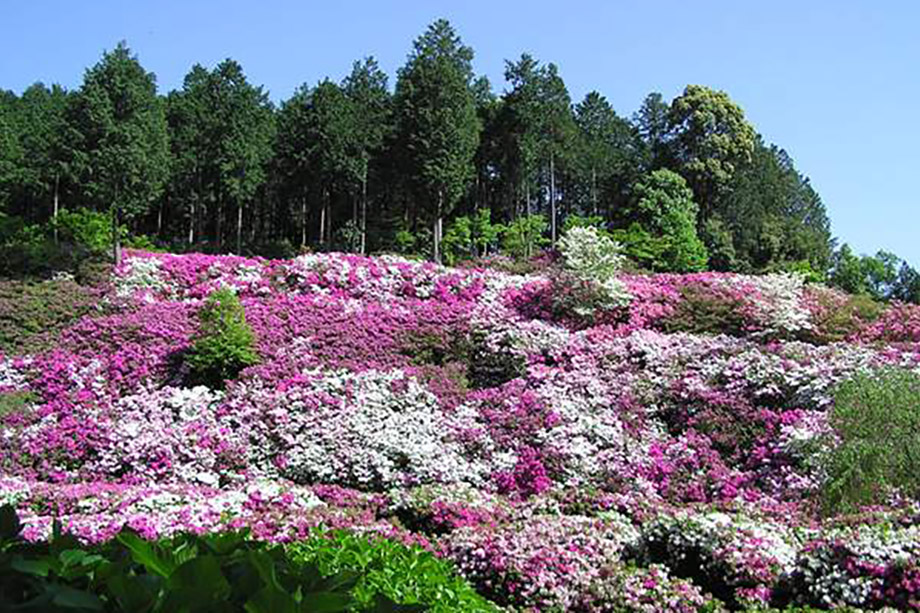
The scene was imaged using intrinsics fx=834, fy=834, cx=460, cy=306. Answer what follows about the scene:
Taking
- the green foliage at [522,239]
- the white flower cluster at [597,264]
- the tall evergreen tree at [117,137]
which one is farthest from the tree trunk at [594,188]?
the white flower cluster at [597,264]

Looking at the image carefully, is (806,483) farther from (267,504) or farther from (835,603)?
(267,504)

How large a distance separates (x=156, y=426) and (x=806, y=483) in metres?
7.94

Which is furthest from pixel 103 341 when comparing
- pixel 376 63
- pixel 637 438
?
pixel 376 63

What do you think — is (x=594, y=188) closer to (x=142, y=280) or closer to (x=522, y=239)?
(x=522, y=239)

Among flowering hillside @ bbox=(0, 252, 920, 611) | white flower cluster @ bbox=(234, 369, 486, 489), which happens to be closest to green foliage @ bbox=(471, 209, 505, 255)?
flowering hillside @ bbox=(0, 252, 920, 611)

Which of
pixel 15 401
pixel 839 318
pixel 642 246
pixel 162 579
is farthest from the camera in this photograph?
pixel 642 246

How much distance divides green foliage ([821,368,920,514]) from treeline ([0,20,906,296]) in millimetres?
18748

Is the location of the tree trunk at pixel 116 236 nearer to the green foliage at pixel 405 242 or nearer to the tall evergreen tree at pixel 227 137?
the tall evergreen tree at pixel 227 137

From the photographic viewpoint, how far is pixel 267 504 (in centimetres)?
774

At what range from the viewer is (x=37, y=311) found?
16.2 m

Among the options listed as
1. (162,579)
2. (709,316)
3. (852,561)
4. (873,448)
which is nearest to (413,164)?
(709,316)

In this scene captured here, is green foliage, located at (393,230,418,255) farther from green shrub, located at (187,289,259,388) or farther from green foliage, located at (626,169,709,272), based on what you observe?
green shrub, located at (187,289,259,388)

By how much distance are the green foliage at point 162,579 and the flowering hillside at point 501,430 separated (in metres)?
4.30

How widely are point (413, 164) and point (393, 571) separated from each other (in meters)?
25.6
